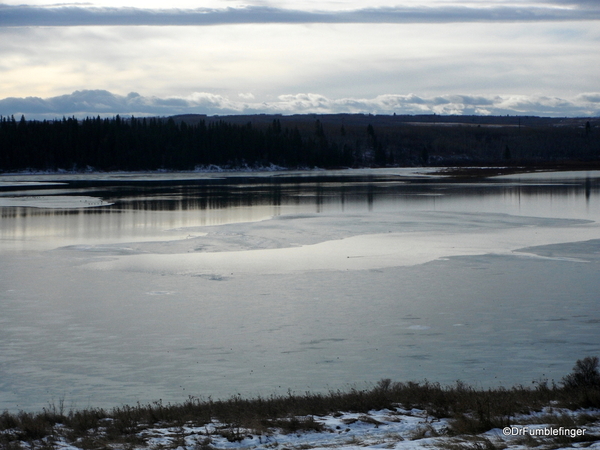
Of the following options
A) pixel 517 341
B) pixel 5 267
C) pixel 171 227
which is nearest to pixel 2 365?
A: pixel 517 341

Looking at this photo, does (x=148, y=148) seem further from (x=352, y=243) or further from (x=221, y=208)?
(x=352, y=243)

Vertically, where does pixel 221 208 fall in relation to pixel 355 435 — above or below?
above

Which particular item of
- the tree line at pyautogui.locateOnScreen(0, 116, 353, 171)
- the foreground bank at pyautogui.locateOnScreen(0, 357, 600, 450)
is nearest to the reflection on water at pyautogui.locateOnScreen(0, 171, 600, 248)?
the foreground bank at pyautogui.locateOnScreen(0, 357, 600, 450)

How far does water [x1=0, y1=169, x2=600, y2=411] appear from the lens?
32.6 feet

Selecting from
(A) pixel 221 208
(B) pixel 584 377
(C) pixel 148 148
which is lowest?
(B) pixel 584 377

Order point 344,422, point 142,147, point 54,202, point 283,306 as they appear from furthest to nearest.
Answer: point 142,147 → point 54,202 → point 283,306 → point 344,422

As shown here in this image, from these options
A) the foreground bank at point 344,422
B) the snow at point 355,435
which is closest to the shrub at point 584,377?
the foreground bank at point 344,422

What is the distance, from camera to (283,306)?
14016 mm

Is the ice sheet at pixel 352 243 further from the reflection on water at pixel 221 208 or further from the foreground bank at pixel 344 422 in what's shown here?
the foreground bank at pixel 344 422

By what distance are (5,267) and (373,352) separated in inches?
460

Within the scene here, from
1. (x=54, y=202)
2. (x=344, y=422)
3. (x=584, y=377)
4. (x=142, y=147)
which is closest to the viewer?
(x=344, y=422)

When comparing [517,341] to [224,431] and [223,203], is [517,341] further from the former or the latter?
[223,203]

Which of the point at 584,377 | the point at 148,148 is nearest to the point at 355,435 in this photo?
the point at 584,377

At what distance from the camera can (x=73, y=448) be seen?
694 cm
